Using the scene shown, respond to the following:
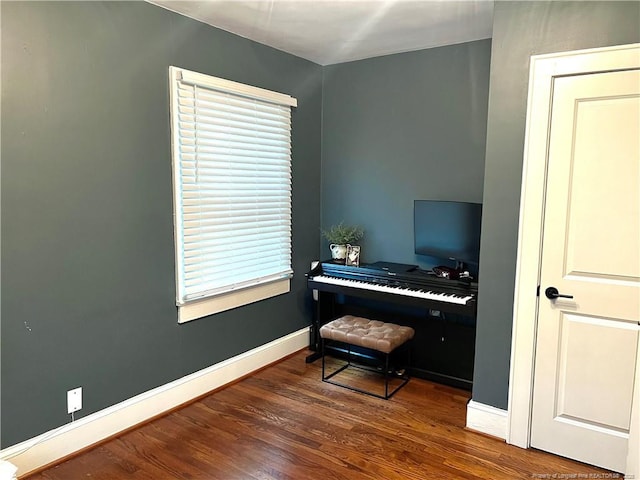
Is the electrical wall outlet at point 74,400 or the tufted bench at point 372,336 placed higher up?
the tufted bench at point 372,336

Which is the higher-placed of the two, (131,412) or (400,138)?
(400,138)

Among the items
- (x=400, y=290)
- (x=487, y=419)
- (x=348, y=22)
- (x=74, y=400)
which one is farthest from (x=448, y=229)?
(x=74, y=400)

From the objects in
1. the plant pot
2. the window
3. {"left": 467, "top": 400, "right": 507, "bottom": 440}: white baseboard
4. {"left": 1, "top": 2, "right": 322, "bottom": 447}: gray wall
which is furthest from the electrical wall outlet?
{"left": 467, "top": 400, "right": 507, "bottom": 440}: white baseboard

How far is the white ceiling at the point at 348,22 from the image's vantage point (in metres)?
2.65

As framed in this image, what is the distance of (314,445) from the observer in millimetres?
2545

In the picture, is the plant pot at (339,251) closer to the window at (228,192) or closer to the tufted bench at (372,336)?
the window at (228,192)

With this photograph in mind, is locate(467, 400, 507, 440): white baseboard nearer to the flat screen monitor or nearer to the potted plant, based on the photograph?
the flat screen monitor

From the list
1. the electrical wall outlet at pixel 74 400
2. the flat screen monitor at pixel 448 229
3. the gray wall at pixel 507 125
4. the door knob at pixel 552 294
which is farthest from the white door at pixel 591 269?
the electrical wall outlet at pixel 74 400

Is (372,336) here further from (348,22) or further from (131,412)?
(348,22)

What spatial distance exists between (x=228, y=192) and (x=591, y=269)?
2254mm

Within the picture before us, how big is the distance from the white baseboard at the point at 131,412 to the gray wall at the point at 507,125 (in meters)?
1.66

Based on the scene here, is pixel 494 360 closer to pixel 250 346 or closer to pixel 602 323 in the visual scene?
pixel 602 323

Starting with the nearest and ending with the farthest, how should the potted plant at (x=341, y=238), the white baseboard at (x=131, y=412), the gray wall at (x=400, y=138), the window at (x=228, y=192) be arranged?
the white baseboard at (x=131, y=412)
the window at (x=228, y=192)
the gray wall at (x=400, y=138)
the potted plant at (x=341, y=238)

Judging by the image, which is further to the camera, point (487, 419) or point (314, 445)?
point (487, 419)
